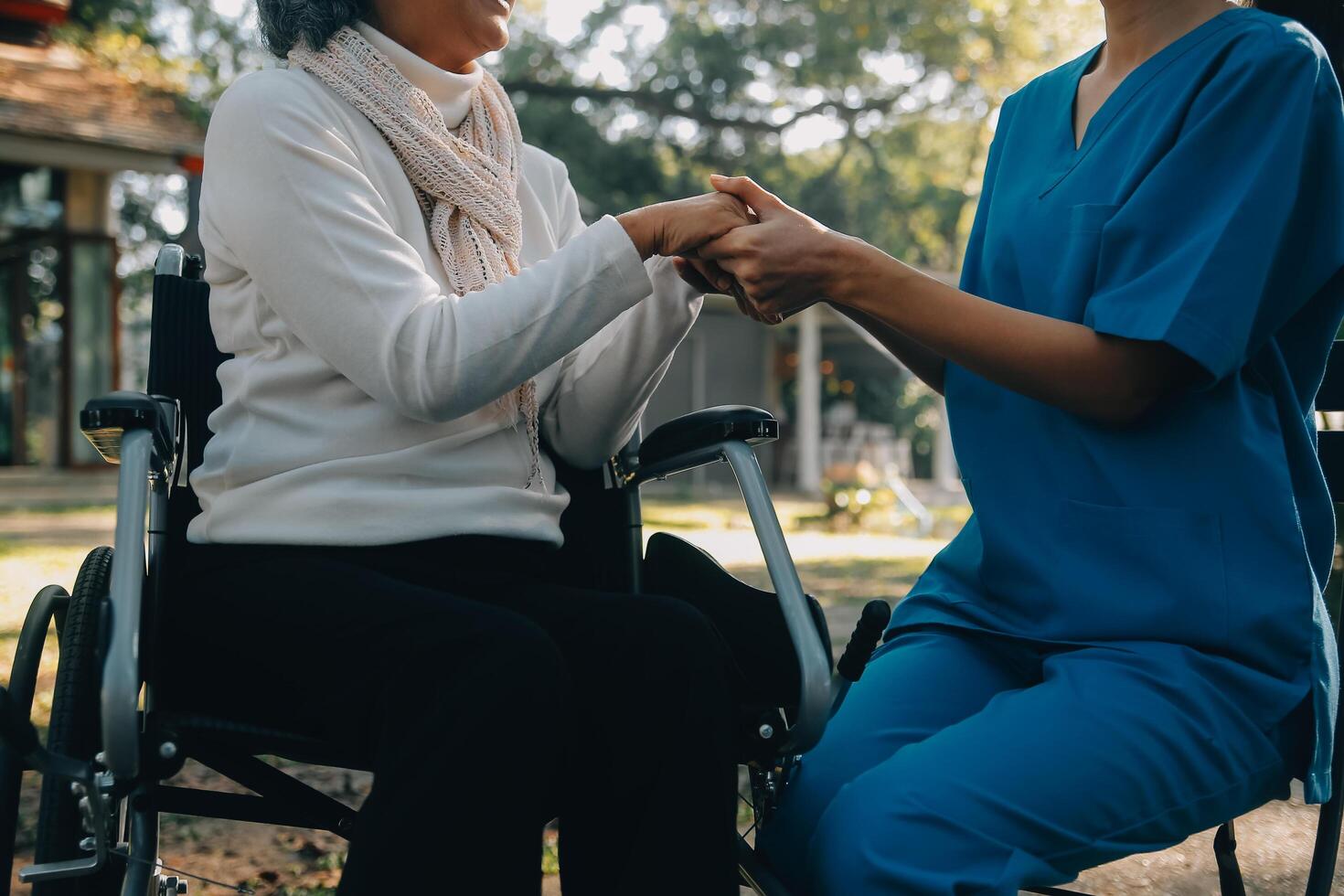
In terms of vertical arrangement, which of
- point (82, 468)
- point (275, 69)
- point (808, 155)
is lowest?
point (82, 468)

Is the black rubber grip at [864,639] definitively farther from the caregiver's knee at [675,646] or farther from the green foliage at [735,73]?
the green foliage at [735,73]

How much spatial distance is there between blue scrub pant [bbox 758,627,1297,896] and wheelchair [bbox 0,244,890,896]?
18 centimetres

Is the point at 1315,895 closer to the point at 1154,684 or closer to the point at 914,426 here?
the point at 1154,684

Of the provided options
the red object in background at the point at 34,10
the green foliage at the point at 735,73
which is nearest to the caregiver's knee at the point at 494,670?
the red object in background at the point at 34,10

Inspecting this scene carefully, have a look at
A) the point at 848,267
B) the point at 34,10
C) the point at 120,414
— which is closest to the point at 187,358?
the point at 120,414

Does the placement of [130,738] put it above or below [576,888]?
above

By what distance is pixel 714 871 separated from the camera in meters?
1.37

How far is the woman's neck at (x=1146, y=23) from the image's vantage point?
156 cm

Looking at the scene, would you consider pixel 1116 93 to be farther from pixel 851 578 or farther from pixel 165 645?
pixel 851 578

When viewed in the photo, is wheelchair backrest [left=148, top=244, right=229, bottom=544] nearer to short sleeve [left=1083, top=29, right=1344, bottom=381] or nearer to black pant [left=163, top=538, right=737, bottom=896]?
black pant [left=163, top=538, right=737, bottom=896]

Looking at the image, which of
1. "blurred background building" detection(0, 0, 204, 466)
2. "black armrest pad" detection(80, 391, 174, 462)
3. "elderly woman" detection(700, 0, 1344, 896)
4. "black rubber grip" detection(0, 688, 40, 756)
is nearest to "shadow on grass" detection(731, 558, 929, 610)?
"elderly woman" detection(700, 0, 1344, 896)

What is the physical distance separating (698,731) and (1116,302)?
0.68 metres

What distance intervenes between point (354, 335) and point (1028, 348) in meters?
0.82

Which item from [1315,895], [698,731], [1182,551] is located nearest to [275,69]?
[698,731]
